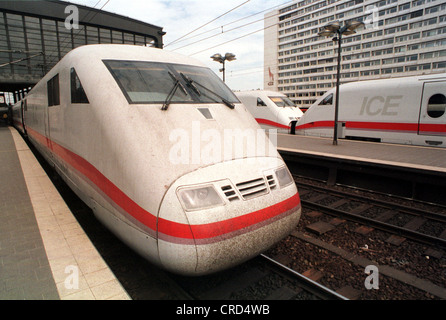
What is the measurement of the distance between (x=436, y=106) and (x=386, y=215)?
691cm

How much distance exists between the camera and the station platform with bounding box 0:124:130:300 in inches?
112

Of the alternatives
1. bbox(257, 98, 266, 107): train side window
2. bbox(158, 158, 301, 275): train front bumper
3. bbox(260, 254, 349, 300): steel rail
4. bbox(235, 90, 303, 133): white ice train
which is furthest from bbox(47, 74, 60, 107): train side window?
bbox(257, 98, 266, 107): train side window

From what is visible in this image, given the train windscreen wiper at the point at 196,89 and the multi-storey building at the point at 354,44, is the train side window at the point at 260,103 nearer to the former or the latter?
the train windscreen wiper at the point at 196,89

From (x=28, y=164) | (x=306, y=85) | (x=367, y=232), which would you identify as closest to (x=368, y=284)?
(x=367, y=232)

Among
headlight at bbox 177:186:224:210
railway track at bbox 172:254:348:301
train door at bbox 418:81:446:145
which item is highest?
train door at bbox 418:81:446:145

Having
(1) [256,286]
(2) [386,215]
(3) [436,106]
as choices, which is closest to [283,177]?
(1) [256,286]

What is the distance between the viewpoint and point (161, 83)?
3.89 meters

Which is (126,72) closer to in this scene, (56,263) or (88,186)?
(88,186)

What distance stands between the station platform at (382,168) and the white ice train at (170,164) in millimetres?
5098

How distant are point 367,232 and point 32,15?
3198cm

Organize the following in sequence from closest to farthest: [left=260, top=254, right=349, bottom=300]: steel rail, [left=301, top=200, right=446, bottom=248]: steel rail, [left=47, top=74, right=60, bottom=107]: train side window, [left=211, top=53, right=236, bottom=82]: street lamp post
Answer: [left=260, top=254, right=349, bottom=300]: steel rail
[left=301, top=200, right=446, bottom=248]: steel rail
[left=47, top=74, right=60, bottom=107]: train side window
[left=211, top=53, right=236, bottom=82]: street lamp post

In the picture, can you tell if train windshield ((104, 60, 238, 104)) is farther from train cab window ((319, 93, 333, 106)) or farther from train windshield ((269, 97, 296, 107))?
train windshield ((269, 97, 296, 107))

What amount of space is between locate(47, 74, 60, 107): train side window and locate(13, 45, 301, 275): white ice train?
0.92 meters

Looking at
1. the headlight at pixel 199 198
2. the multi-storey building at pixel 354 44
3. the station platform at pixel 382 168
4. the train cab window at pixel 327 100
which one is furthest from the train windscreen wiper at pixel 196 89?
the multi-storey building at pixel 354 44
